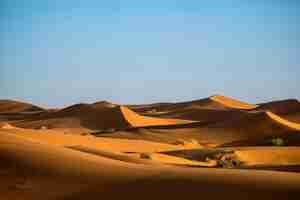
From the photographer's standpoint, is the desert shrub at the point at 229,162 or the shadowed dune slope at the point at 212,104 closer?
the desert shrub at the point at 229,162

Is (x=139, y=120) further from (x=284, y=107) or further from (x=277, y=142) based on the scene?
(x=277, y=142)

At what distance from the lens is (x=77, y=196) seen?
8.11m

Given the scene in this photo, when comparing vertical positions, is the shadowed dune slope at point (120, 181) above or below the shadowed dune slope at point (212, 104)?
above

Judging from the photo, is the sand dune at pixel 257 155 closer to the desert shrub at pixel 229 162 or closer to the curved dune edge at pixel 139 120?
the desert shrub at pixel 229 162

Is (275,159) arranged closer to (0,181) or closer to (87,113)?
(0,181)

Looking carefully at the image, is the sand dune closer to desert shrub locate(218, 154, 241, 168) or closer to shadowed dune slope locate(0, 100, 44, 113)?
desert shrub locate(218, 154, 241, 168)

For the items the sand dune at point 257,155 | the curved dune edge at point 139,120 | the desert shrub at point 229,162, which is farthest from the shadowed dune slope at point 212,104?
the desert shrub at point 229,162

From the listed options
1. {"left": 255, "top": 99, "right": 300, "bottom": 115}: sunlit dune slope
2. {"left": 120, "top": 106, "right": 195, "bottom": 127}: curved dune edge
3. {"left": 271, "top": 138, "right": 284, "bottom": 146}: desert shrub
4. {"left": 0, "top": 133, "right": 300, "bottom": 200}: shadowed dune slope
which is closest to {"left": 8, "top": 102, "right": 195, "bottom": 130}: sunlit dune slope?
{"left": 120, "top": 106, "right": 195, "bottom": 127}: curved dune edge

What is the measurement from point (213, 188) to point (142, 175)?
1.58 meters

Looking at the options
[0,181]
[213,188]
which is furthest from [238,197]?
[0,181]

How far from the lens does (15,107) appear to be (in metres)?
86.1

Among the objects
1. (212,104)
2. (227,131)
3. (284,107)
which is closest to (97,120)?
(227,131)

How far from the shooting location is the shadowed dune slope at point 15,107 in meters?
80.4

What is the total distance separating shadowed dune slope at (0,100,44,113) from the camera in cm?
8040
